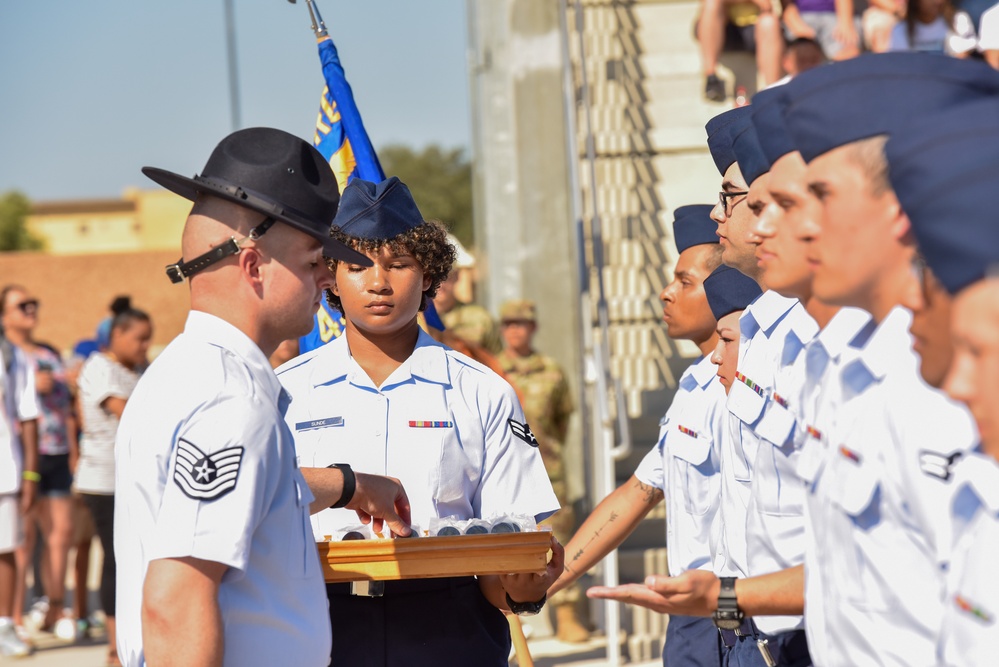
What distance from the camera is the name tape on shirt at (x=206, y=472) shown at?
235cm

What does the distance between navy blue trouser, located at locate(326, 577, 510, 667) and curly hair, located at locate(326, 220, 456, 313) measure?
0.88 meters

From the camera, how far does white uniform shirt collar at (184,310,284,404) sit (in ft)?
8.39

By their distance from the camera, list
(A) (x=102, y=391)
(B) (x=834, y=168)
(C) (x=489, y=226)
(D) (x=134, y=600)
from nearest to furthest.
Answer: (B) (x=834, y=168), (D) (x=134, y=600), (A) (x=102, y=391), (C) (x=489, y=226)

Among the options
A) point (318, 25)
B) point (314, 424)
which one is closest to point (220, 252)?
point (314, 424)

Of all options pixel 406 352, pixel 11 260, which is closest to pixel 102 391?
pixel 406 352

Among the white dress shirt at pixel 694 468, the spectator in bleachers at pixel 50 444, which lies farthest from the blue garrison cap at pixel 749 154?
the spectator in bleachers at pixel 50 444

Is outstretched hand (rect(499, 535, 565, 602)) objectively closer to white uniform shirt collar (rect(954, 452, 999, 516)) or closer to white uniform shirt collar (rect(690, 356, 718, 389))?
white uniform shirt collar (rect(690, 356, 718, 389))

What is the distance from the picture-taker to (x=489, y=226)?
10625 mm

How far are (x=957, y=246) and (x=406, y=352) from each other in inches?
88.5

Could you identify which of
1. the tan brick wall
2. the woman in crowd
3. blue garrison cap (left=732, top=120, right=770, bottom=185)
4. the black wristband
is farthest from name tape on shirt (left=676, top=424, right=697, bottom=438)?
the tan brick wall

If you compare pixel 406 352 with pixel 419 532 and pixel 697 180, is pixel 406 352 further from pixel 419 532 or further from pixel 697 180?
pixel 697 180

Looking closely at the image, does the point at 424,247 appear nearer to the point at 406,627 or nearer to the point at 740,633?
the point at 406,627

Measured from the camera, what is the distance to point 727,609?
105 inches

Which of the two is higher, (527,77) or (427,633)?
(527,77)
